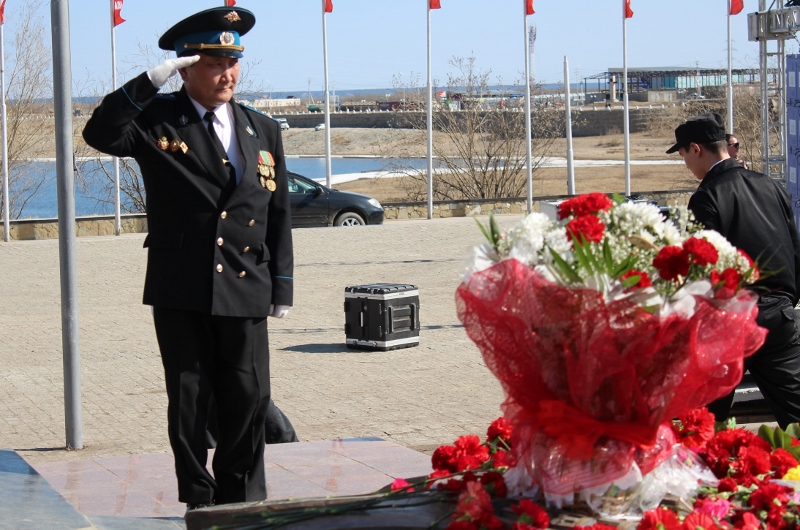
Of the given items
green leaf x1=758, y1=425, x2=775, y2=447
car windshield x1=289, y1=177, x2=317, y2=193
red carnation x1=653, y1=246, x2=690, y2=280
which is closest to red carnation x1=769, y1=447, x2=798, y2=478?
green leaf x1=758, y1=425, x2=775, y2=447

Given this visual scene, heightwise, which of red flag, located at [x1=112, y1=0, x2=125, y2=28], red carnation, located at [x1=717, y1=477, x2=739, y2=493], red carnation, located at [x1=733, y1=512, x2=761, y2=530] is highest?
red flag, located at [x1=112, y1=0, x2=125, y2=28]

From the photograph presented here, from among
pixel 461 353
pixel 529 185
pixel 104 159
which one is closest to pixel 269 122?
pixel 461 353

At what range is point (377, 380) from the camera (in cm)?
916

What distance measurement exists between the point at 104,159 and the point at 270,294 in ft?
99.0

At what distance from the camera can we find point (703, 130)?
5.23m

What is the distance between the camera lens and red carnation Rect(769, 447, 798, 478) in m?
2.98

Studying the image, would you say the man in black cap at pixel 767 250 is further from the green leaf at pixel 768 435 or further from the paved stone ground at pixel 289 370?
the paved stone ground at pixel 289 370

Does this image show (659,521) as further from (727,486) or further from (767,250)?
(767,250)

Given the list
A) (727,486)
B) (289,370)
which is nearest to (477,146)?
(289,370)

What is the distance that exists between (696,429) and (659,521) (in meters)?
0.71

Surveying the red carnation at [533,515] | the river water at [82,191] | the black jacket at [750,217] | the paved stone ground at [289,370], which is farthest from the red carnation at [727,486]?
the river water at [82,191]

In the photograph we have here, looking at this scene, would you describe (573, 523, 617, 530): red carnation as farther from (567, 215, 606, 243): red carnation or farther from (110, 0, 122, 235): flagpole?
(110, 0, 122, 235): flagpole

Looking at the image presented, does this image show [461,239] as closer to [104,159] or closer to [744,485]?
[104,159]

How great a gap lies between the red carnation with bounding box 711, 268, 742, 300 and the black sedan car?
21578mm
